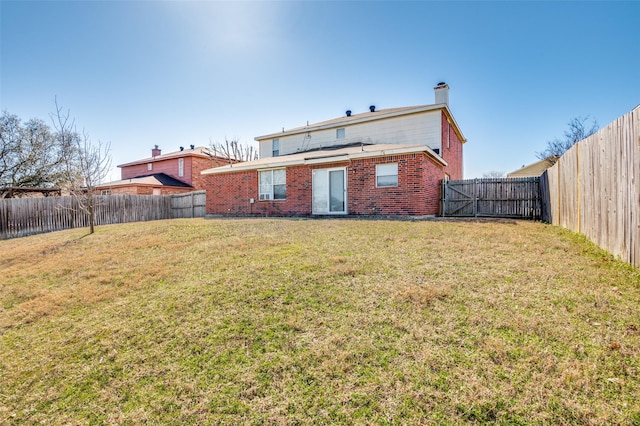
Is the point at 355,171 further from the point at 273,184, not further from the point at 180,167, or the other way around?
the point at 180,167

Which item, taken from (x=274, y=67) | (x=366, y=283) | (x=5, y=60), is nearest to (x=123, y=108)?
(x=5, y=60)

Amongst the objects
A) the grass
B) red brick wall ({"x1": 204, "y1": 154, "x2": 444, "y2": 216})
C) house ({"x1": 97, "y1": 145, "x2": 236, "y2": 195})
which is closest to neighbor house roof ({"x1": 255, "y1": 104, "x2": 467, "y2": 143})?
red brick wall ({"x1": 204, "y1": 154, "x2": 444, "y2": 216})

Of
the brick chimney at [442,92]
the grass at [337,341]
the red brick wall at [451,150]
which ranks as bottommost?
the grass at [337,341]

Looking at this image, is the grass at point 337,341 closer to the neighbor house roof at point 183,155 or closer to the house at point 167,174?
the house at point 167,174

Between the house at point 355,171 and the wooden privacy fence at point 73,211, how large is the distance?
425cm

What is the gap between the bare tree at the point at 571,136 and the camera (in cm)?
2109

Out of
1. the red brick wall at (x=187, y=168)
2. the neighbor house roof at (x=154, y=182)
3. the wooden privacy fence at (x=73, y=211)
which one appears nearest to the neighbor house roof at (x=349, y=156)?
the wooden privacy fence at (x=73, y=211)

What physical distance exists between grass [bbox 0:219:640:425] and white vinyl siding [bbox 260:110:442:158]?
467 inches

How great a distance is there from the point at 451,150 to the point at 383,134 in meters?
4.59

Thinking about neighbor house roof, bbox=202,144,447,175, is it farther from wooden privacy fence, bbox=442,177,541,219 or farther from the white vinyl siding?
the white vinyl siding

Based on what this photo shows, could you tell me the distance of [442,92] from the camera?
17.5m

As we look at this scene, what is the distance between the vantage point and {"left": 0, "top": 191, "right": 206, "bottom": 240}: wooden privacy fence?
1425 centimetres

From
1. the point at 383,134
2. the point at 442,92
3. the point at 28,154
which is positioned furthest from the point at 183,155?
the point at 442,92

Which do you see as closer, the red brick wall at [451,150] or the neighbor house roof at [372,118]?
the neighbor house roof at [372,118]
